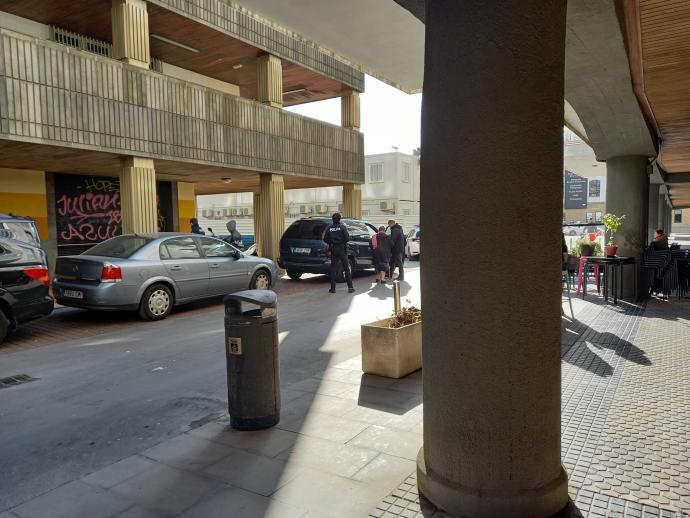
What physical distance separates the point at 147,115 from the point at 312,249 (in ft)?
17.5

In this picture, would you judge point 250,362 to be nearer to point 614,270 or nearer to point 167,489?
point 167,489

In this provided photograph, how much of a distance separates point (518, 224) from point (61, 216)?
15.4 metres

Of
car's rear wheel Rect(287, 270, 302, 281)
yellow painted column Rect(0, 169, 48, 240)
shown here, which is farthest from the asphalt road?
yellow painted column Rect(0, 169, 48, 240)

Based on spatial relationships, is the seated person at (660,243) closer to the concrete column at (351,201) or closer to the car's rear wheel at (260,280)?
the car's rear wheel at (260,280)

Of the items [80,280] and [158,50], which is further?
[158,50]

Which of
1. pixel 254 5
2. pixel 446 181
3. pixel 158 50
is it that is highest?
pixel 158 50

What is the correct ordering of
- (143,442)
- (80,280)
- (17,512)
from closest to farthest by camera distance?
(17,512)
(143,442)
(80,280)

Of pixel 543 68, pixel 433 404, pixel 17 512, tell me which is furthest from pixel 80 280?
pixel 543 68

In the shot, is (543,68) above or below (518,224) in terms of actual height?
above

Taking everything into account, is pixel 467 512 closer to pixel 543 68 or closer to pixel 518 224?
pixel 518 224

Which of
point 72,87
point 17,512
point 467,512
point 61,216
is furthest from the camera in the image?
point 61,216

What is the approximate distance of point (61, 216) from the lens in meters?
15.1

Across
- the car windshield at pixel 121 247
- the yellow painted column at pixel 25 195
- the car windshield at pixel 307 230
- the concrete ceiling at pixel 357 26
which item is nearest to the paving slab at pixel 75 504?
the concrete ceiling at pixel 357 26

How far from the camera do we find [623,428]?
4168 millimetres
